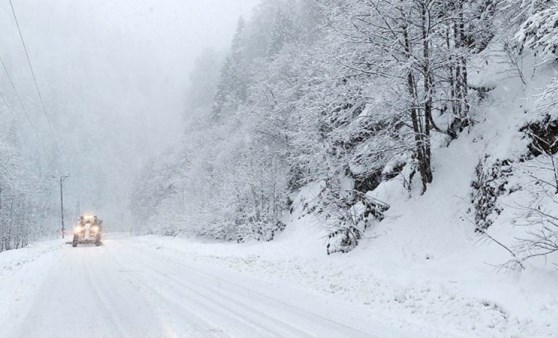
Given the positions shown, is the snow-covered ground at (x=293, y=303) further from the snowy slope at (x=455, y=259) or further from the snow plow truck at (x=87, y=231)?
the snow plow truck at (x=87, y=231)

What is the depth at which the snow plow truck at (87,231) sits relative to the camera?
3503 centimetres

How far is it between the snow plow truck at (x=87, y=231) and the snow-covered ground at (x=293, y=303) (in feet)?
69.5

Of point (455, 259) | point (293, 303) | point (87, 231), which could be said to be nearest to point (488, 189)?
point (455, 259)

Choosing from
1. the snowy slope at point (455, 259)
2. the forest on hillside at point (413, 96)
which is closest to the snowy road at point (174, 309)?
the snowy slope at point (455, 259)

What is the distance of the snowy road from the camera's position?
24.4 ft

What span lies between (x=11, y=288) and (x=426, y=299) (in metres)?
11.7

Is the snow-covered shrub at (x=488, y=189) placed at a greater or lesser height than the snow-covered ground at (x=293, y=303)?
greater

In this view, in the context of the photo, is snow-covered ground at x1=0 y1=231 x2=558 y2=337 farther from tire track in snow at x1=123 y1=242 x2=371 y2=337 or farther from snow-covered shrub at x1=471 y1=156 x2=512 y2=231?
snow-covered shrub at x1=471 y1=156 x2=512 y2=231

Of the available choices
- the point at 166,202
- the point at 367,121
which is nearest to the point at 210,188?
the point at 166,202

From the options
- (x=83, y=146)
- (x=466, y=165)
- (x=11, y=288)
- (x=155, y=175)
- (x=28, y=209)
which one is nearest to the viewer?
(x=11, y=288)

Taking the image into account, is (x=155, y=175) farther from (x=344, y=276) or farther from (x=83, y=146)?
(x=83, y=146)

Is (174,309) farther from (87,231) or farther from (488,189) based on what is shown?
(87,231)

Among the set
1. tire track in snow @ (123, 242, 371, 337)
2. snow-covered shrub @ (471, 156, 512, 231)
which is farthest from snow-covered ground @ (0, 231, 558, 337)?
snow-covered shrub @ (471, 156, 512, 231)

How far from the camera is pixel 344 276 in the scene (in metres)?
13.0
